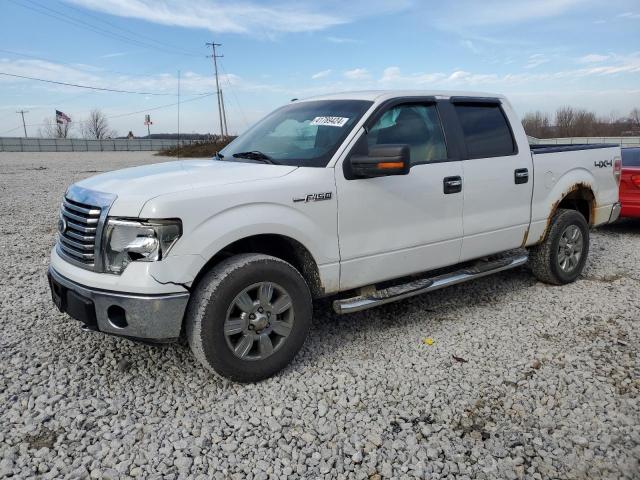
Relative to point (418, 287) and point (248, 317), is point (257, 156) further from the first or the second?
point (418, 287)

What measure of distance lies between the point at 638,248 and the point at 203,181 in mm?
6424

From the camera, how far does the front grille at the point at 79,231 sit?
3.05 metres

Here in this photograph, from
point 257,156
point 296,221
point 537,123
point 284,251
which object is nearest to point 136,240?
point 296,221

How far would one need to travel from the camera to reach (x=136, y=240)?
2928mm

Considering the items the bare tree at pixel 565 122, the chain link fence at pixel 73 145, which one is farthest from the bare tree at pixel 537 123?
the chain link fence at pixel 73 145

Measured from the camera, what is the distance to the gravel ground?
2605 millimetres

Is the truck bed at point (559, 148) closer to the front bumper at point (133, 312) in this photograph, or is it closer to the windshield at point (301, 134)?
the windshield at point (301, 134)

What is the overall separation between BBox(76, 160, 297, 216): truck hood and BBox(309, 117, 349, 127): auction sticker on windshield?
23.1 inches

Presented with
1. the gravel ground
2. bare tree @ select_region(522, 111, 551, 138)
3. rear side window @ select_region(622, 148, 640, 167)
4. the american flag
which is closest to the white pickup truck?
the gravel ground

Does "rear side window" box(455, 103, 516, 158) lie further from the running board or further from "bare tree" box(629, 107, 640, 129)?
"bare tree" box(629, 107, 640, 129)

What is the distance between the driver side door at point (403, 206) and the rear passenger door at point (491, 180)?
0.52ft

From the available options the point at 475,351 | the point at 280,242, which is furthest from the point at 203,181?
the point at 475,351

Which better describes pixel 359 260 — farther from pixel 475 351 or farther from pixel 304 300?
pixel 475 351

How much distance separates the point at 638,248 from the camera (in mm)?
7102
